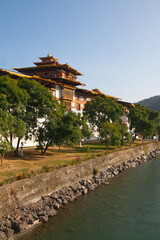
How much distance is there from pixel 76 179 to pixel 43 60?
1514 inches

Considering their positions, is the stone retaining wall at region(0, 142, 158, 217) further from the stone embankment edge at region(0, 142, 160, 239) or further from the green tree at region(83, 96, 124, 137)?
the green tree at region(83, 96, 124, 137)

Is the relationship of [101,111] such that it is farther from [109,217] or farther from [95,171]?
[109,217]

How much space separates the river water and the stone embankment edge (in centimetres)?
78

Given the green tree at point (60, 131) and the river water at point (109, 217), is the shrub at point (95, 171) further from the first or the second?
the green tree at point (60, 131)

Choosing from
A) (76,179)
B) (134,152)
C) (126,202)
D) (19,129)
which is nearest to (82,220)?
(126,202)

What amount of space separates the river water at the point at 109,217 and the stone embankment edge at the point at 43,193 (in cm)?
78

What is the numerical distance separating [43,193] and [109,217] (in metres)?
6.27

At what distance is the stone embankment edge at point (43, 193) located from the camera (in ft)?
46.8

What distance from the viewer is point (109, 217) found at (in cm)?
1619

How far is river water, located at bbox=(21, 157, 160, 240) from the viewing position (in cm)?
1379

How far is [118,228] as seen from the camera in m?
14.6

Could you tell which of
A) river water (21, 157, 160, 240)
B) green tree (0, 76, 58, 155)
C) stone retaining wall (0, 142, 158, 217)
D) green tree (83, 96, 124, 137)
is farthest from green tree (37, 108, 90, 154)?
green tree (83, 96, 124, 137)

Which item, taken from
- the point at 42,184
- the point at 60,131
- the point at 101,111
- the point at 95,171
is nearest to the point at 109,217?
the point at 42,184

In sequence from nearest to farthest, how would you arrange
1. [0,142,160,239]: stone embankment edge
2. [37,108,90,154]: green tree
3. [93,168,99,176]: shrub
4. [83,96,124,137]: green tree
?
[0,142,160,239]: stone embankment edge → [93,168,99,176]: shrub → [37,108,90,154]: green tree → [83,96,124,137]: green tree
